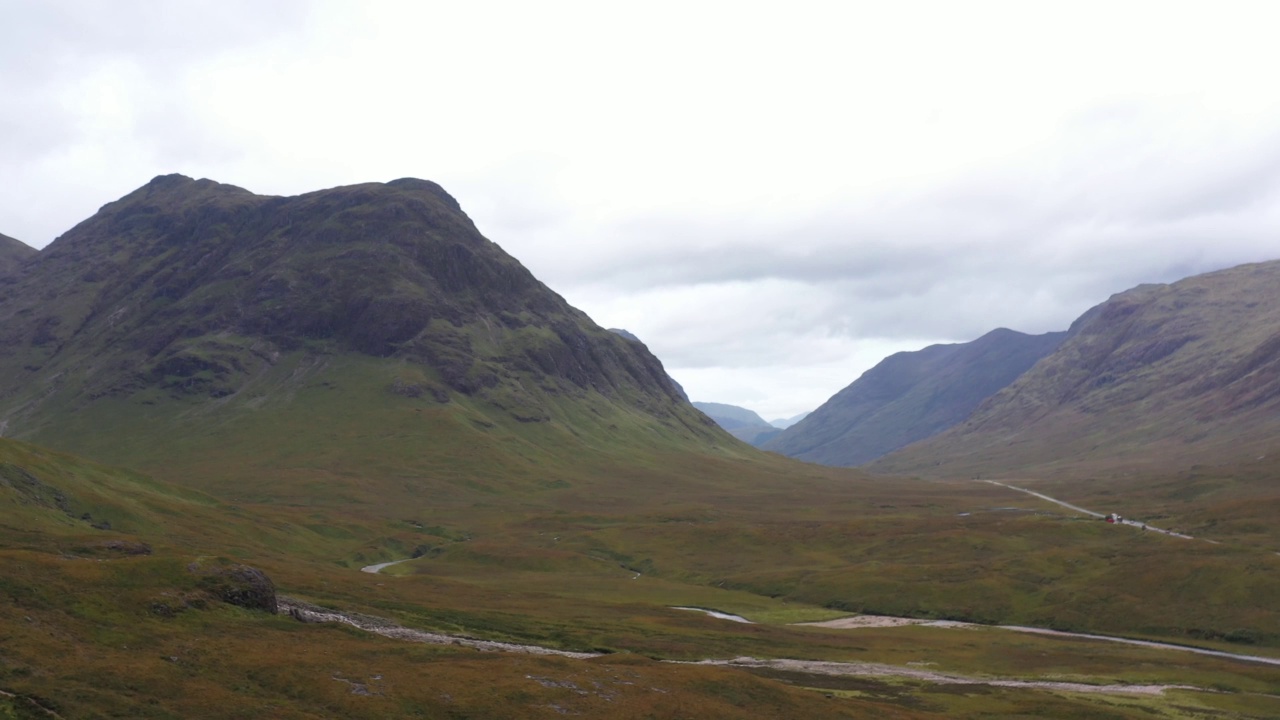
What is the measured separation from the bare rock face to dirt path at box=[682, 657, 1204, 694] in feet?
126

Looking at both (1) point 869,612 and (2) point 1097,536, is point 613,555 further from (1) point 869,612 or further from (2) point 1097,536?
(2) point 1097,536

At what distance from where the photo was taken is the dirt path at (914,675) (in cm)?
8825

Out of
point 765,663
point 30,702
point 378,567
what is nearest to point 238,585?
point 30,702

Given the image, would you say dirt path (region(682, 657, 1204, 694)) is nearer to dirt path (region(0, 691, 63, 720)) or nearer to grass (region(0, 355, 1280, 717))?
grass (region(0, 355, 1280, 717))

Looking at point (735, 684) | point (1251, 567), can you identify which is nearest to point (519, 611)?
point (735, 684)

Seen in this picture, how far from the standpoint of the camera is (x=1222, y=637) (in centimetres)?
11512

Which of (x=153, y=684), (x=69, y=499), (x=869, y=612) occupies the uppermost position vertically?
(x=69, y=499)

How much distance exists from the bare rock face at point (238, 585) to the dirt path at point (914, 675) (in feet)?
126

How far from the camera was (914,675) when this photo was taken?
92.1 meters

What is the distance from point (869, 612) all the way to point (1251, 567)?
5212 centimetres

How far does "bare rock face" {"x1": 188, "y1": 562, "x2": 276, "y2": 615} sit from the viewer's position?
6856 centimetres

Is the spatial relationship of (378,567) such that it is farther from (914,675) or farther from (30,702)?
(30,702)

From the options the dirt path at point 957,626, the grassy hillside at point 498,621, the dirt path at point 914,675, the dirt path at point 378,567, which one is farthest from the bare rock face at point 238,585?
the dirt path at point 378,567

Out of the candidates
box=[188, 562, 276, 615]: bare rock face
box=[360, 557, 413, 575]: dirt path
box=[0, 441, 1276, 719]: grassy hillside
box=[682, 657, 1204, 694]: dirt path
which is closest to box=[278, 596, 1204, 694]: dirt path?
box=[682, 657, 1204, 694]: dirt path
